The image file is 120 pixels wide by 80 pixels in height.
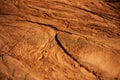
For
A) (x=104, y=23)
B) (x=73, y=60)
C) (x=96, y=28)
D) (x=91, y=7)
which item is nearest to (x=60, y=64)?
(x=73, y=60)

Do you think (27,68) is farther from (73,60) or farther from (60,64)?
(73,60)

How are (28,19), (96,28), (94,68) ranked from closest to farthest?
1. (94,68)
2. (96,28)
3. (28,19)

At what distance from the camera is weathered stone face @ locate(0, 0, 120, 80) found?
2455mm

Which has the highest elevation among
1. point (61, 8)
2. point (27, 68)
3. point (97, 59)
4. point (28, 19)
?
point (61, 8)

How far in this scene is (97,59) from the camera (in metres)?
2.57

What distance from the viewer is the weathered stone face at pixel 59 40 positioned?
2455mm

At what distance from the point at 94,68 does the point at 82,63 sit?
0.19 metres

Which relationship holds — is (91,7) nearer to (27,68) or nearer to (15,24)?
(15,24)

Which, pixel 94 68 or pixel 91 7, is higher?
pixel 91 7

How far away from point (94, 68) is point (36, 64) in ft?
2.78

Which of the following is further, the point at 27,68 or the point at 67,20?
the point at 67,20

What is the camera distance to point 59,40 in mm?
2844

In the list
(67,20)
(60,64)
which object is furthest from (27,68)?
(67,20)

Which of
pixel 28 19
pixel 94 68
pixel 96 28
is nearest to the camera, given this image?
pixel 94 68
